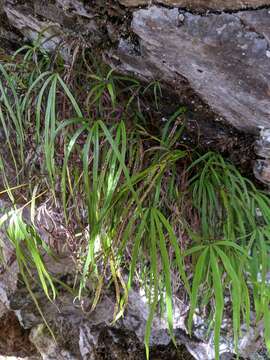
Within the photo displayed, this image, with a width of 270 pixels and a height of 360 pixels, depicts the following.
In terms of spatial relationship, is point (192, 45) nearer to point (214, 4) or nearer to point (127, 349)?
point (214, 4)

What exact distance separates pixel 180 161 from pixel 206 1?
0.43 metres

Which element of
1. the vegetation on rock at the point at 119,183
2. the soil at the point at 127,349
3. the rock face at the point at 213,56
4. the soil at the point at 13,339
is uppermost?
the rock face at the point at 213,56

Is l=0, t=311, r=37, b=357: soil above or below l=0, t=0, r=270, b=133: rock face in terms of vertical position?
below

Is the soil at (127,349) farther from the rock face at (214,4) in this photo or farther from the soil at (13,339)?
the rock face at (214,4)

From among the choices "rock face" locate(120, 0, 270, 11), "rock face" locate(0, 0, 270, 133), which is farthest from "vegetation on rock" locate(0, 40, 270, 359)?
"rock face" locate(120, 0, 270, 11)

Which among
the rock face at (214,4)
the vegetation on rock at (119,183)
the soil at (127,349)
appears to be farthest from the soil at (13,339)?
the rock face at (214,4)

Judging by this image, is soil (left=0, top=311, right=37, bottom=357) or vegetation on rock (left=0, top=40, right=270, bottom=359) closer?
vegetation on rock (left=0, top=40, right=270, bottom=359)

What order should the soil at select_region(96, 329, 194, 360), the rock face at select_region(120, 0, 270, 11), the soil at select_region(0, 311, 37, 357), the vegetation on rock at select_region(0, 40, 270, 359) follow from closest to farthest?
the rock face at select_region(120, 0, 270, 11)
the vegetation on rock at select_region(0, 40, 270, 359)
the soil at select_region(96, 329, 194, 360)
the soil at select_region(0, 311, 37, 357)

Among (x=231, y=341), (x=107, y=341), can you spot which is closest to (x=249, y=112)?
(x=231, y=341)

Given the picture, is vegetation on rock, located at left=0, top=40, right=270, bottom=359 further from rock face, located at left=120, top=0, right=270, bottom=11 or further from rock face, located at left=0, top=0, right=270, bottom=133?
→ rock face, located at left=120, top=0, right=270, bottom=11

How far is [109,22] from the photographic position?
1073mm

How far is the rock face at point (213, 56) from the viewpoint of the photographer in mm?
875

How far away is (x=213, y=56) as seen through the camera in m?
0.92

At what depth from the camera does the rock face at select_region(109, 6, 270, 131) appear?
88 cm
